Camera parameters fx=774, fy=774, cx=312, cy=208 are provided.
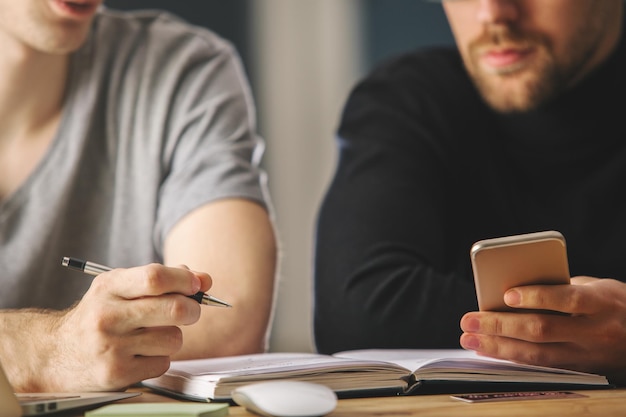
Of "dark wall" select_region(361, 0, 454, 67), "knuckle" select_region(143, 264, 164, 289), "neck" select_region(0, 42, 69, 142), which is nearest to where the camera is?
"knuckle" select_region(143, 264, 164, 289)

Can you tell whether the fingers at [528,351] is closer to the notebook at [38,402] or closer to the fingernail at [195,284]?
the fingernail at [195,284]

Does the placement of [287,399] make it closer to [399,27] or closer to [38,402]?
[38,402]

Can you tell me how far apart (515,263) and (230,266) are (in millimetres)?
506

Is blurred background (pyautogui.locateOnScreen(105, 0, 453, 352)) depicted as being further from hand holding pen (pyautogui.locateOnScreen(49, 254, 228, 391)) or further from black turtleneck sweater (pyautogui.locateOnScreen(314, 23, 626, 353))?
hand holding pen (pyautogui.locateOnScreen(49, 254, 228, 391))

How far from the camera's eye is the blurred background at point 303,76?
302 cm

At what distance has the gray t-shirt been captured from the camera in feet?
4.39

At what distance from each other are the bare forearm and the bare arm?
234mm

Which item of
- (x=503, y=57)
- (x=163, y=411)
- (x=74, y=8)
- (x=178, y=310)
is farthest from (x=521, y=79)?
(x=163, y=411)

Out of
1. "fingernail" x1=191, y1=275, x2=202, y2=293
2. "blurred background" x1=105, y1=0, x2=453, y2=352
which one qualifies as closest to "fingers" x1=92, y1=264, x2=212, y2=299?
"fingernail" x1=191, y1=275, x2=202, y2=293

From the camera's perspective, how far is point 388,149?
1438mm

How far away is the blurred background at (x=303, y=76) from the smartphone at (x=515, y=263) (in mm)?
2169

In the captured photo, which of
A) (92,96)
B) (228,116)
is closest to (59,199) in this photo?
(92,96)

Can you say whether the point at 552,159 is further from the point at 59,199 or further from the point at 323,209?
the point at 59,199

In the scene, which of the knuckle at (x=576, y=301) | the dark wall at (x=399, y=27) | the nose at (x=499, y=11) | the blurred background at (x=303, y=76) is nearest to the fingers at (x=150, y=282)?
the knuckle at (x=576, y=301)
